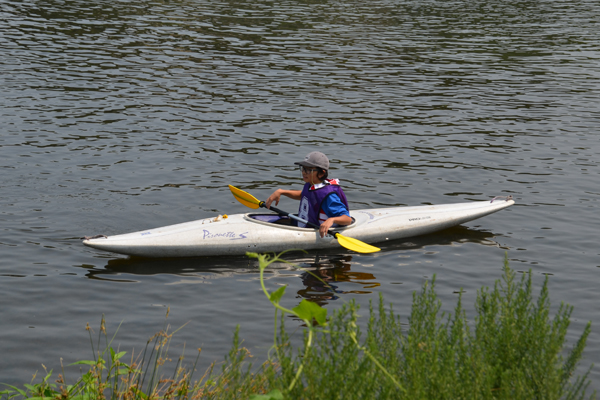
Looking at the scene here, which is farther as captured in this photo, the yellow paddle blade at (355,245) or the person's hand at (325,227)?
the person's hand at (325,227)

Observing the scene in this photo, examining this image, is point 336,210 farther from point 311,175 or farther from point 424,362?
point 424,362

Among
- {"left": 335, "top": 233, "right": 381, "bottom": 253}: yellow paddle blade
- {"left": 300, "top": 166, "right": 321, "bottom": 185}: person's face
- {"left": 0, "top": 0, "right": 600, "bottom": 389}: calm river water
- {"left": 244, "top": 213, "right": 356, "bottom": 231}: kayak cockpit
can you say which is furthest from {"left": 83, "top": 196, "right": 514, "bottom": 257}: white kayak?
{"left": 300, "top": 166, "right": 321, "bottom": 185}: person's face

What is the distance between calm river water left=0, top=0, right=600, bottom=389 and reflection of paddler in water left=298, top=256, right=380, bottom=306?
0.11ft

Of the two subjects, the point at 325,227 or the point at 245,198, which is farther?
A: the point at 245,198

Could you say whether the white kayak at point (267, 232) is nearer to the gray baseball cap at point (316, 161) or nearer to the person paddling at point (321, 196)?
the person paddling at point (321, 196)

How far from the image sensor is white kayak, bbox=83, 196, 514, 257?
7.77 meters

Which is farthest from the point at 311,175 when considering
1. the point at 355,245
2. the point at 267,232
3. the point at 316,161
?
the point at 355,245

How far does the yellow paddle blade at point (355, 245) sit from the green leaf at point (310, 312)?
454 centimetres

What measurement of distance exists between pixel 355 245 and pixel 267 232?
42.9 inches

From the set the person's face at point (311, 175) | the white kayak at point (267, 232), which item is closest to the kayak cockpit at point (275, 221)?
the white kayak at point (267, 232)

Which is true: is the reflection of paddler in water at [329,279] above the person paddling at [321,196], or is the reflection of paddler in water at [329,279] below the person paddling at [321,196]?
below

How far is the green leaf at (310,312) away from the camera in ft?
10.9

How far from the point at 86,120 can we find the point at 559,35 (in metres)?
16.9

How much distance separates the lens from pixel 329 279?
7652mm
